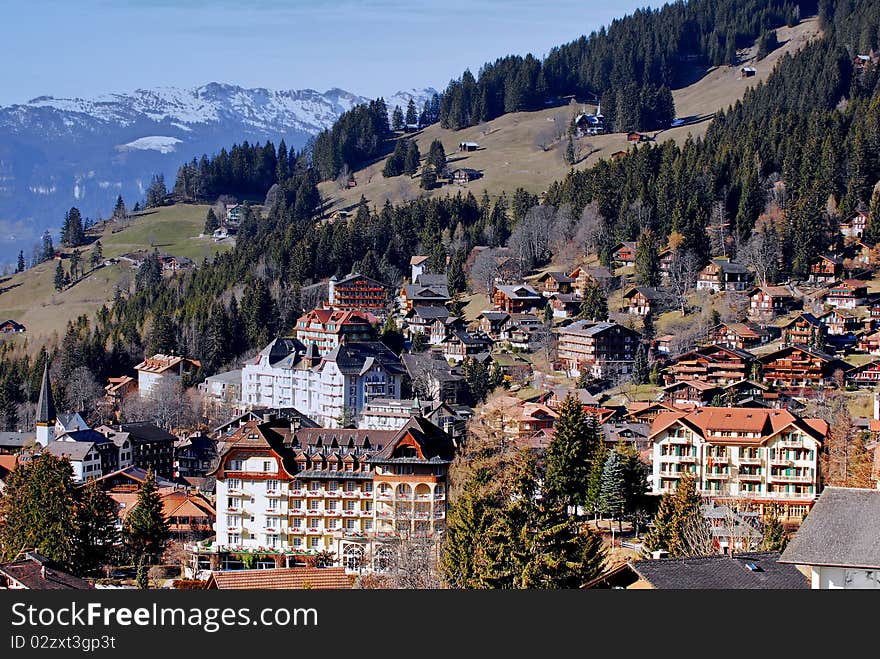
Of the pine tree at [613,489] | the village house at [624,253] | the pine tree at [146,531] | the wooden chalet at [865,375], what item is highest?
the village house at [624,253]

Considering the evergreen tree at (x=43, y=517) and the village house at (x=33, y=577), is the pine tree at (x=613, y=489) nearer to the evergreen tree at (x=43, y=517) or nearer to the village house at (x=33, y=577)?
the evergreen tree at (x=43, y=517)

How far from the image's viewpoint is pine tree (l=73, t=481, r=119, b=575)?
50562 millimetres

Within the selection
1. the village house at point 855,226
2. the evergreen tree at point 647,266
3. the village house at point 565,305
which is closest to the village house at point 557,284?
the village house at point 565,305

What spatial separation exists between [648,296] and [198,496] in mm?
43145

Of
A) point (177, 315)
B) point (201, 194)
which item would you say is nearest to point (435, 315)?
point (177, 315)

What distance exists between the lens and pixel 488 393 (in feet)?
285

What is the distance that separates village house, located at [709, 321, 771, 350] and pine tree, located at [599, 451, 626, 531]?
34.1 m

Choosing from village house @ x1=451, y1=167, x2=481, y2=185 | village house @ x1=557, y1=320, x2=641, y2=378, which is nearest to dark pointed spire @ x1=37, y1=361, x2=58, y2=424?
village house @ x1=557, y1=320, x2=641, y2=378

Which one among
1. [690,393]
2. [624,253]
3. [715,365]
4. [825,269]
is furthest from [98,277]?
[690,393]

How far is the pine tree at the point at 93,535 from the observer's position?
50562 mm

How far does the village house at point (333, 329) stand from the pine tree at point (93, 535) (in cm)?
4539

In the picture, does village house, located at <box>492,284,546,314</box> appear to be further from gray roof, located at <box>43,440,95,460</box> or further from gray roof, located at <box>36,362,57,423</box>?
gray roof, located at <box>43,440,95,460</box>

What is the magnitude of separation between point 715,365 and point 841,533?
55.3m

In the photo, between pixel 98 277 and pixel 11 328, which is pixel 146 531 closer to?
pixel 11 328
